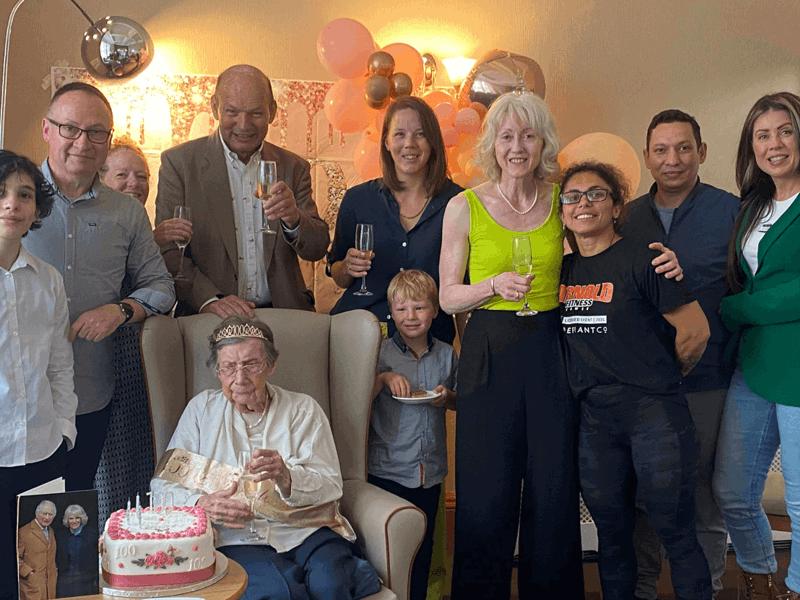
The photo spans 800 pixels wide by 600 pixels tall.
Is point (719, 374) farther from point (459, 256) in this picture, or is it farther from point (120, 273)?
point (120, 273)

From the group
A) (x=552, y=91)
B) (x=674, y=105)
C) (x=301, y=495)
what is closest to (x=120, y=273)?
(x=301, y=495)

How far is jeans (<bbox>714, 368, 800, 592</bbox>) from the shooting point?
2680mm

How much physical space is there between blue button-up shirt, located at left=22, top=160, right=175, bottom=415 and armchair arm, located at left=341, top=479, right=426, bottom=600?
1.00 meters

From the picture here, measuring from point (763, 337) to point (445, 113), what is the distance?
2.12m

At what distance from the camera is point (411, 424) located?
2.84 m

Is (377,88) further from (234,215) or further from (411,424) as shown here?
(411,424)

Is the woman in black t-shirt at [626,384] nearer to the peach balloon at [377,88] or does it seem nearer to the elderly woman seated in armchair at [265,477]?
the elderly woman seated in armchair at [265,477]

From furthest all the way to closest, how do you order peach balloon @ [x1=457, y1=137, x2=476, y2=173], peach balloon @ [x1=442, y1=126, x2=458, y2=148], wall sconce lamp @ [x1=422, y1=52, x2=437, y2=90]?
wall sconce lamp @ [x1=422, y1=52, x2=437, y2=90] < peach balloon @ [x1=457, y1=137, x2=476, y2=173] < peach balloon @ [x1=442, y1=126, x2=458, y2=148]

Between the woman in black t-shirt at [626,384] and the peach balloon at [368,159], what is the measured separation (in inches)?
70.2

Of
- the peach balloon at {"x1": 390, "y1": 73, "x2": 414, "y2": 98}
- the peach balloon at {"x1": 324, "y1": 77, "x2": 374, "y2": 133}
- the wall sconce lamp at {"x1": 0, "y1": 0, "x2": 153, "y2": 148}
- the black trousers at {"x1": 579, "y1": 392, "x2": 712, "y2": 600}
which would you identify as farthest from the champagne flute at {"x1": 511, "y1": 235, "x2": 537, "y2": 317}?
the wall sconce lamp at {"x1": 0, "y1": 0, "x2": 153, "y2": 148}

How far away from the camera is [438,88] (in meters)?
4.95

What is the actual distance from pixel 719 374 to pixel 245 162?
6.51ft

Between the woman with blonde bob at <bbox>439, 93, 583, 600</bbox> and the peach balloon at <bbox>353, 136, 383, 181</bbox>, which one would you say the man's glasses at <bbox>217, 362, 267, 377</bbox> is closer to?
the woman with blonde bob at <bbox>439, 93, 583, 600</bbox>

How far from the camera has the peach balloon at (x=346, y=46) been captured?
405 cm
